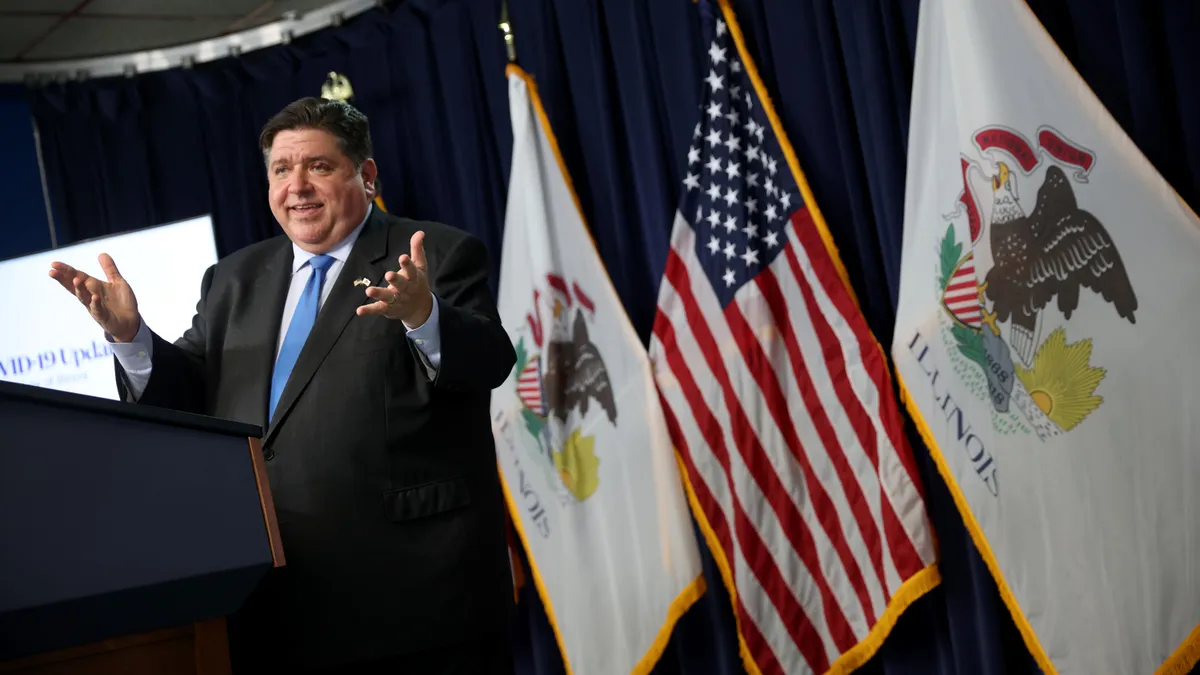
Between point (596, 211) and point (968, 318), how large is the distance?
1.43 metres

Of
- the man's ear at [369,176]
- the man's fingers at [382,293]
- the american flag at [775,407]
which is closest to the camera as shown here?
the man's fingers at [382,293]

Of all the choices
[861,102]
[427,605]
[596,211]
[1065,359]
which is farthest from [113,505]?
[596,211]

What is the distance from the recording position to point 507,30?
3635mm

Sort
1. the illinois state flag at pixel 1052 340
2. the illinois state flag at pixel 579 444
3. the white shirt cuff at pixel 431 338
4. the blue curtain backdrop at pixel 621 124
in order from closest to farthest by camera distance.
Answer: the white shirt cuff at pixel 431 338
the illinois state flag at pixel 1052 340
the blue curtain backdrop at pixel 621 124
the illinois state flag at pixel 579 444

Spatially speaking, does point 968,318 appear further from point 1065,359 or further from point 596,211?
point 596,211

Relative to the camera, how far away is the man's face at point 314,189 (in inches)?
72.6

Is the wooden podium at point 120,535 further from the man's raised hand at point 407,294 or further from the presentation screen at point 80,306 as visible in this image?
the presentation screen at point 80,306

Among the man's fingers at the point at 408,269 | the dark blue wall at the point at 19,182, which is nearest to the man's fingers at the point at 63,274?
the man's fingers at the point at 408,269

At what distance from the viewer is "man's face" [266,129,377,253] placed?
6.05 feet

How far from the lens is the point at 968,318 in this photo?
101 inches

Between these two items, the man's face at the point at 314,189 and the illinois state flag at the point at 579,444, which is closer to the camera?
the man's face at the point at 314,189

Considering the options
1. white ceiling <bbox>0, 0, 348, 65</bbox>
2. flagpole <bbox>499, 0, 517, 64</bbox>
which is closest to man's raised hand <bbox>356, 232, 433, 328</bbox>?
flagpole <bbox>499, 0, 517, 64</bbox>

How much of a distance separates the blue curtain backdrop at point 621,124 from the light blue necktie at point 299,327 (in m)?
1.66

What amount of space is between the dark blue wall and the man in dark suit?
3.35 meters
